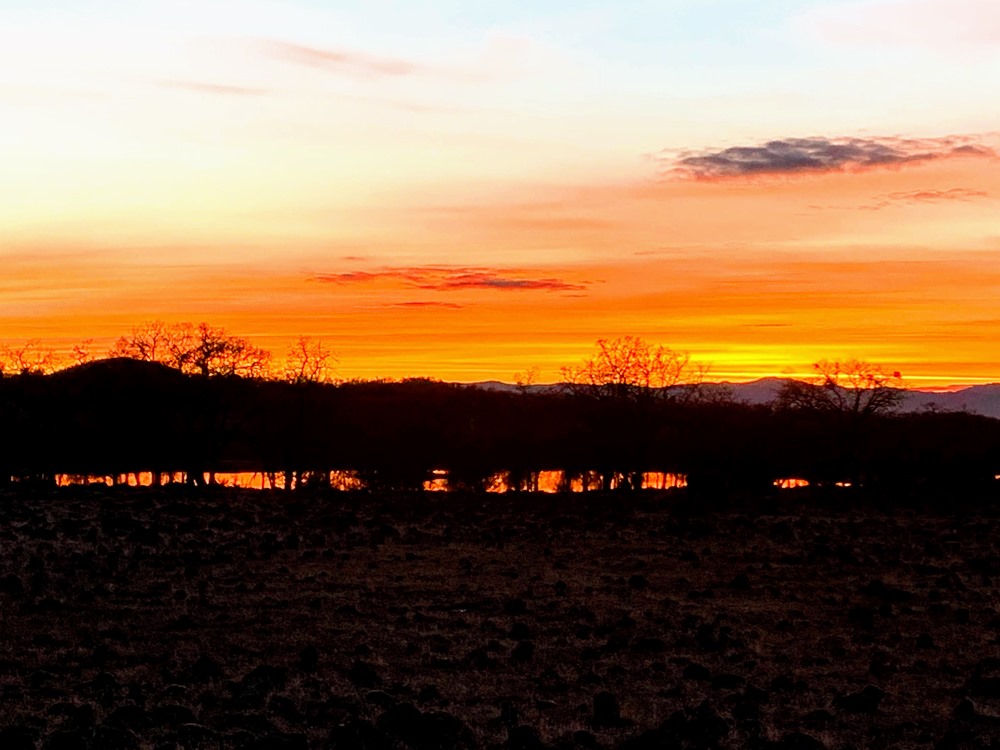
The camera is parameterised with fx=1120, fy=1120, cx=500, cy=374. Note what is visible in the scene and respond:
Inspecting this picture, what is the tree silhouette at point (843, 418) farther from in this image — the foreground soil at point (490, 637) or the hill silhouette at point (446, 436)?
the foreground soil at point (490, 637)

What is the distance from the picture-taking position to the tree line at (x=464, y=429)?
67.6 meters

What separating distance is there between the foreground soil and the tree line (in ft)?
101

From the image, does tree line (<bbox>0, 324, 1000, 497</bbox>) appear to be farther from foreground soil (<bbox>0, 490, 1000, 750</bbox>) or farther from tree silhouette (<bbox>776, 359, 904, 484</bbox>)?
foreground soil (<bbox>0, 490, 1000, 750</bbox>)

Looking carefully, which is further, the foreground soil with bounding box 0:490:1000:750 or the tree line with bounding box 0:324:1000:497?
the tree line with bounding box 0:324:1000:497

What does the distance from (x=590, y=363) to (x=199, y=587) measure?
60051mm

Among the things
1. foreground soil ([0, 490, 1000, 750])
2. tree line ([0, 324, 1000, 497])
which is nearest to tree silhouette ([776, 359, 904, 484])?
tree line ([0, 324, 1000, 497])

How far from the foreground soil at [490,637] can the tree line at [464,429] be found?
3086 cm

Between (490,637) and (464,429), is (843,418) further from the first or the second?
(490,637)

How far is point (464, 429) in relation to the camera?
84312 millimetres

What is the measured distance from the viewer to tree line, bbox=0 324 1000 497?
6762cm

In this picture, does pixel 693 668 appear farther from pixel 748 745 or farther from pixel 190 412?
pixel 190 412

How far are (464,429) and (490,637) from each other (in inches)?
2696

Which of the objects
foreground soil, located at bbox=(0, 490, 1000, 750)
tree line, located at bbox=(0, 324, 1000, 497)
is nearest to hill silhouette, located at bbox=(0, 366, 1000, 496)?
tree line, located at bbox=(0, 324, 1000, 497)

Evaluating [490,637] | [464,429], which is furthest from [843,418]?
[490,637]
